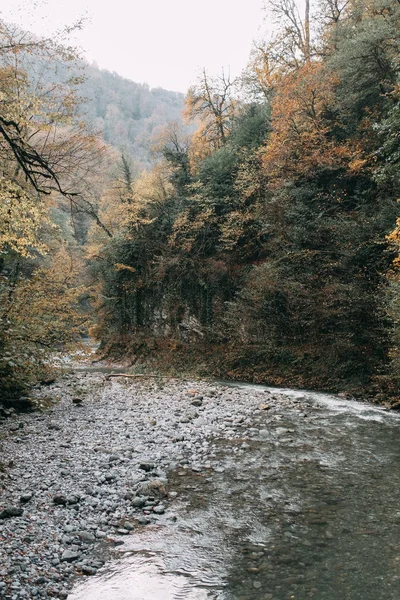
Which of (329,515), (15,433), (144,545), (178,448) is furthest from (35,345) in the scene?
(329,515)

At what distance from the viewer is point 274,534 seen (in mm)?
4195

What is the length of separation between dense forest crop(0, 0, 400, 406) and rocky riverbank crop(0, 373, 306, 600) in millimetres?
1612

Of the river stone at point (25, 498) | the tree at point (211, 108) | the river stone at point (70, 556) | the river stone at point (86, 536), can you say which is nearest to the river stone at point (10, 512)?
the river stone at point (25, 498)

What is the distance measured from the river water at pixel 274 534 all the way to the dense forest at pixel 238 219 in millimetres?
4271

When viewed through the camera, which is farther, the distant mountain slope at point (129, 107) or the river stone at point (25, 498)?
the distant mountain slope at point (129, 107)

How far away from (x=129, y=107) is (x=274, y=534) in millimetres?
118116

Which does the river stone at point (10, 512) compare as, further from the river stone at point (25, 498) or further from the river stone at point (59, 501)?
the river stone at point (59, 501)

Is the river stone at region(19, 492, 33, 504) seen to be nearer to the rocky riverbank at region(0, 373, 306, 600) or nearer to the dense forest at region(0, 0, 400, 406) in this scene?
the rocky riverbank at region(0, 373, 306, 600)

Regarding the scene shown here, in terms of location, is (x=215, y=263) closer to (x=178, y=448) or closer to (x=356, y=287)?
(x=356, y=287)

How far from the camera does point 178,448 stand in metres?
7.01

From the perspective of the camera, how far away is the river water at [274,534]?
3.34 metres

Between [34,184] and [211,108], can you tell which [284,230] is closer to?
[34,184]

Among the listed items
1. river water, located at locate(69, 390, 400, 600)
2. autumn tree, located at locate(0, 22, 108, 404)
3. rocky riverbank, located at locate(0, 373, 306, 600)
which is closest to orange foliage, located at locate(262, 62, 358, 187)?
autumn tree, located at locate(0, 22, 108, 404)

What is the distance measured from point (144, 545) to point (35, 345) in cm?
576
